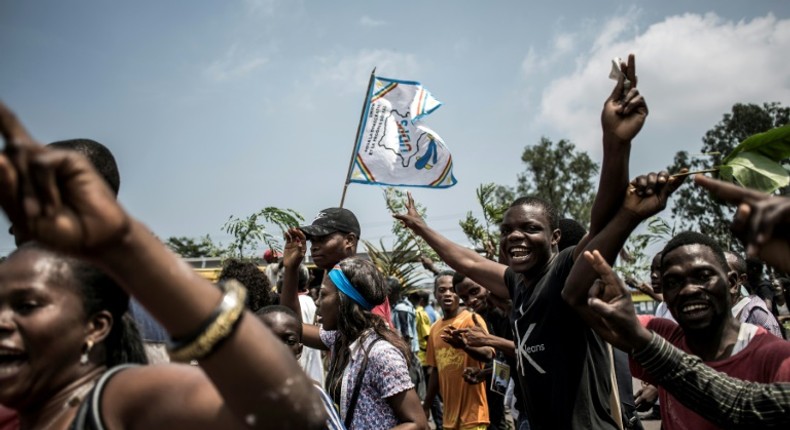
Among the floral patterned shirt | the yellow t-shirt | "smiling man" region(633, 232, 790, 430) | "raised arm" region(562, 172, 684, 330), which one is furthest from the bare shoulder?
the yellow t-shirt

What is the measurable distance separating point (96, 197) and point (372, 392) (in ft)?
8.00

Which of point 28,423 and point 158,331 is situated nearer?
point 28,423

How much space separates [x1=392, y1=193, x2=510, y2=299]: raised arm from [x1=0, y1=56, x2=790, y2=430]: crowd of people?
0.05ft

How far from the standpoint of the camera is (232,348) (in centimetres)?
113

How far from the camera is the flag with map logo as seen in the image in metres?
7.62

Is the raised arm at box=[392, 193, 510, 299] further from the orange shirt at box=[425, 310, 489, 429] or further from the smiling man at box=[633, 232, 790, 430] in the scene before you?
the orange shirt at box=[425, 310, 489, 429]

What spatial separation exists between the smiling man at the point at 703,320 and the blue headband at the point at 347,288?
1.57 m

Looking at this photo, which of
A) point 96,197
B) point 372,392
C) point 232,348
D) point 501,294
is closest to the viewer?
point 96,197

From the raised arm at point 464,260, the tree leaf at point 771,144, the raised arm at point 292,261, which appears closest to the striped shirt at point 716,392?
the tree leaf at point 771,144

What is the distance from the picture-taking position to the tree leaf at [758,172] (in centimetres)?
244

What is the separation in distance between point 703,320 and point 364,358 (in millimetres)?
1608

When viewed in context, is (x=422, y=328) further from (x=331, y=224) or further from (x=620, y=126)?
(x=620, y=126)

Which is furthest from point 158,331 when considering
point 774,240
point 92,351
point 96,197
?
point 774,240

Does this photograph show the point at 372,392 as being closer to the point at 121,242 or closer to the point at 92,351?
the point at 92,351
